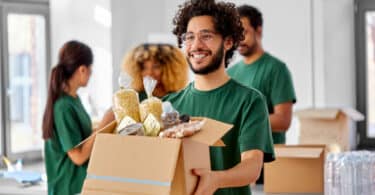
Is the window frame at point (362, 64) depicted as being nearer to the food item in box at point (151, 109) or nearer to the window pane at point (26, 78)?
the window pane at point (26, 78)

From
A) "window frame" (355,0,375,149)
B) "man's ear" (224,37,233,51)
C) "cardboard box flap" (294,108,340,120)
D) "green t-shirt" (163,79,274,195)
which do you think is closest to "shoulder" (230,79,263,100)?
"green t-shirt" (163,79,274,195)

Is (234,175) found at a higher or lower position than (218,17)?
lower

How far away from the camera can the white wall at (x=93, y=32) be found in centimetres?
469

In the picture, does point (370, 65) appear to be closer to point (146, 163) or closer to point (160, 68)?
point (160, 68)

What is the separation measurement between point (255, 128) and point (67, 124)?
1427mm

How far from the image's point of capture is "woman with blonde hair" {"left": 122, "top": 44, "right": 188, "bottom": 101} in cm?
309

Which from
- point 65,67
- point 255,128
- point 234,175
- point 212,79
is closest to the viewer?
point 234,175

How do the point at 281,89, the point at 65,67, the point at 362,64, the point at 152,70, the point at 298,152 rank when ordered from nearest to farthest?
the point at 298,152 → the point at 152,70 → the point at 65,67 → the point at 281,89 → the point at 362,64

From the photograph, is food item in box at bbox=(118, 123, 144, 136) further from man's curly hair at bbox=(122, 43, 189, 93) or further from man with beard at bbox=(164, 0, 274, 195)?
man's curly hair at bbox=(122, 43, 189, 93)

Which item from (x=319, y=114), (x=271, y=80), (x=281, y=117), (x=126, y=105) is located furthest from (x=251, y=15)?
(x=126, y=105)

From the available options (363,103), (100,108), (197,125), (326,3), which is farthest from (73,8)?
(197,125)

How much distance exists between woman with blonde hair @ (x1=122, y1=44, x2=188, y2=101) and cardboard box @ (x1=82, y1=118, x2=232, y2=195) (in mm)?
1339

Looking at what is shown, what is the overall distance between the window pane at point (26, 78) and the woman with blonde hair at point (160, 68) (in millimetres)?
Answer: 1959

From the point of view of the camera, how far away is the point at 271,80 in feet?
11.4
